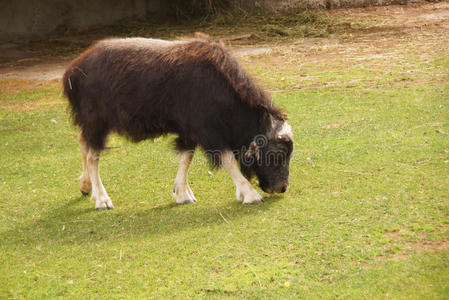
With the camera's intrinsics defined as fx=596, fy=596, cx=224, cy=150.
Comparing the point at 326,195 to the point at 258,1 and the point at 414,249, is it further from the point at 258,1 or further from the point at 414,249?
the point at 258,1

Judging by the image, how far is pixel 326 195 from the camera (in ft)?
19.4

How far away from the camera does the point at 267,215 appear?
561 cm

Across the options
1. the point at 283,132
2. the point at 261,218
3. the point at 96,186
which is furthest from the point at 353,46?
the point at 261,218

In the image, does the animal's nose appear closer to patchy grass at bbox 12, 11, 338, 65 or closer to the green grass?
the green grass

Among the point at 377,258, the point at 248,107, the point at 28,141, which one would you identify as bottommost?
the point at 28,141

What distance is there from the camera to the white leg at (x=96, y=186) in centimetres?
641

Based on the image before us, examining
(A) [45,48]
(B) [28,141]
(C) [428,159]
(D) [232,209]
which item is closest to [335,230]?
(D) [232,209]

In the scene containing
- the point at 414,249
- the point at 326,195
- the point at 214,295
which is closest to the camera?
the point at 214,295

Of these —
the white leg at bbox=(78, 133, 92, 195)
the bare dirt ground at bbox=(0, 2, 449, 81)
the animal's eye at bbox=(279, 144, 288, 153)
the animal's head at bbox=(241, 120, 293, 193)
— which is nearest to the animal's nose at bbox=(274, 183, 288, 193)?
the animal's head at bbox=(241, 120, 293, 193)

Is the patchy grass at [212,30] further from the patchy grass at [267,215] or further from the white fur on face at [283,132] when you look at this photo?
the white fur on face at [283,132]

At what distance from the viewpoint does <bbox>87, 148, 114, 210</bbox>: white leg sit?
252 inches

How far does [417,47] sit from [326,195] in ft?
21.3

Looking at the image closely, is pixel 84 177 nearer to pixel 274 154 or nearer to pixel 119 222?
pixel 119 222

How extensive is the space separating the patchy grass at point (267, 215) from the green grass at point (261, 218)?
15mm
